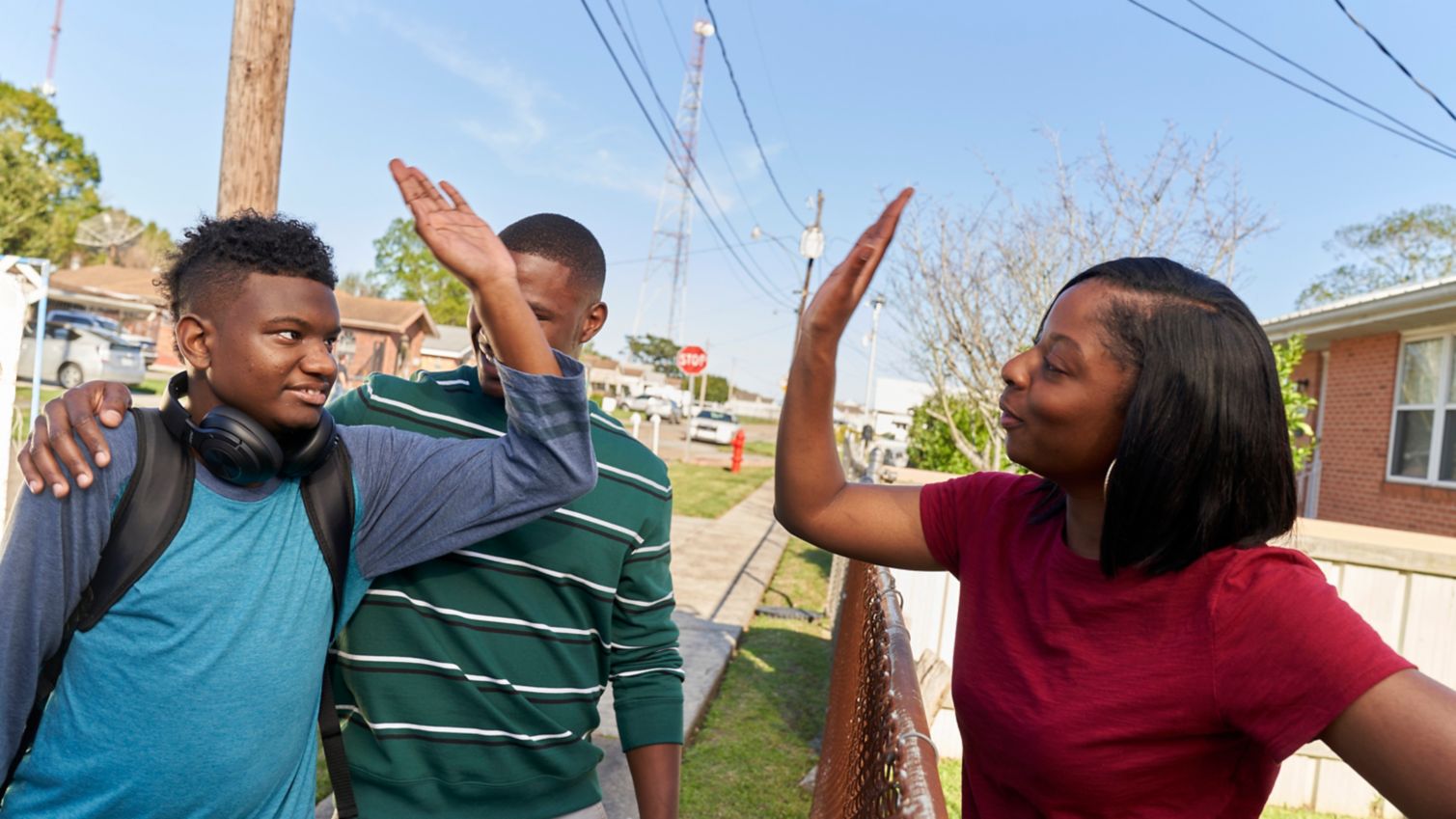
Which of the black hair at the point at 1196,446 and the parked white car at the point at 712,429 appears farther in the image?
the parked white car at the point at 712,429

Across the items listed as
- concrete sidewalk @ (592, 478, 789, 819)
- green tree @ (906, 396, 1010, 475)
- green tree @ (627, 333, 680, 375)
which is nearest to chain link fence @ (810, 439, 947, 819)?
concrete sidewalk @ (592, 478, 789, 819)

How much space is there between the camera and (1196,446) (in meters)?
1.30

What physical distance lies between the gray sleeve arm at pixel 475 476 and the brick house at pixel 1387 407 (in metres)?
11.7

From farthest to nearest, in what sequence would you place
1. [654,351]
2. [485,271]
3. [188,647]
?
[654,351] < [485,271] < [188,647]

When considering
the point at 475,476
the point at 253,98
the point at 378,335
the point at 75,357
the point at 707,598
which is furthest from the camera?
the point at 378,335

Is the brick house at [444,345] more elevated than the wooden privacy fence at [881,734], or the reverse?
the brick house at [444,345]

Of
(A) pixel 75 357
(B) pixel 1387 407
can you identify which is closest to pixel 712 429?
(A) pixel 75 357

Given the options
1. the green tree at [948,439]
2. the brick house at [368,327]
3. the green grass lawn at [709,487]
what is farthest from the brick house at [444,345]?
the green tree at [948,439]

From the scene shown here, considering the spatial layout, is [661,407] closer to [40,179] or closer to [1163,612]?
[40,179]

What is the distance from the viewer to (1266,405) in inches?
51.8

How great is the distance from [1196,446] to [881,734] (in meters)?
0.79

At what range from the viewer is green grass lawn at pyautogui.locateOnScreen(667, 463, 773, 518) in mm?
16562

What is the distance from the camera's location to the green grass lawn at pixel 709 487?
16.6 meters

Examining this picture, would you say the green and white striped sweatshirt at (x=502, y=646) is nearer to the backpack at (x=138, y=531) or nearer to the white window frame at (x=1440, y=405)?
the backpack at (x=138, y=531)
